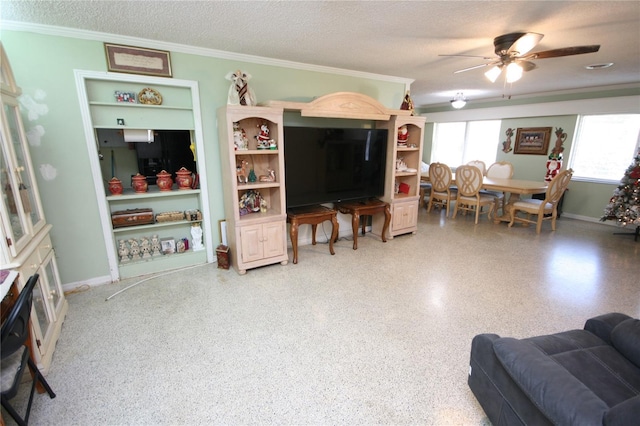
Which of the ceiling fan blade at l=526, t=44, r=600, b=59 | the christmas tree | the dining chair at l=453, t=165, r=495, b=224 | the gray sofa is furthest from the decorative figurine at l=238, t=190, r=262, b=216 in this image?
the christmas tree

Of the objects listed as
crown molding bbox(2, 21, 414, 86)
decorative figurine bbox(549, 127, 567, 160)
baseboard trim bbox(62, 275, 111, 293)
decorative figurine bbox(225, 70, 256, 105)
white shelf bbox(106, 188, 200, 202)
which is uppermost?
crown molding bbox(2, 21, 414, 86)

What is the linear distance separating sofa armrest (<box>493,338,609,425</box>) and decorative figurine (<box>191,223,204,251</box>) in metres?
3.00

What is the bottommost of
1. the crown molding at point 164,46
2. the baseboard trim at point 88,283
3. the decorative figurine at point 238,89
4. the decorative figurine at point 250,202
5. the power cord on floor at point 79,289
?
the power cord on floor at point 79,289

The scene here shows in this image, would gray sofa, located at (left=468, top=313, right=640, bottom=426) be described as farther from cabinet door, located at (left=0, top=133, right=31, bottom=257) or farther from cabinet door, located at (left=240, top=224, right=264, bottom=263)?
cabinet door, located at (left=0, top=133, right=31, bottom=257)

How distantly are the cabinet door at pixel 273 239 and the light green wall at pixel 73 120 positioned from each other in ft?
2.11

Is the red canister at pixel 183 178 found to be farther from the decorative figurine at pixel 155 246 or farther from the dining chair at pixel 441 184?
the dining chair at pixel 441 184

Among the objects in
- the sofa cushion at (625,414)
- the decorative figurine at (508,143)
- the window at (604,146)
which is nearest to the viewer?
the sofa cushion at (625,414)

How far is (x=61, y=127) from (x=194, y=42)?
139 centimetres

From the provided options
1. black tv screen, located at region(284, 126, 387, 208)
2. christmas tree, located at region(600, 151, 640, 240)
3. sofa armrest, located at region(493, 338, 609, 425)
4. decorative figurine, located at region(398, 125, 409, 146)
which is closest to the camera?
sofa armrest, located at region(493, 338, 609, 425)

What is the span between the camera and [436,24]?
2.27m

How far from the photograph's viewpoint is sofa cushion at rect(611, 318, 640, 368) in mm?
1399

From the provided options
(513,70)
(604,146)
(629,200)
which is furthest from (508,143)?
(513,70)

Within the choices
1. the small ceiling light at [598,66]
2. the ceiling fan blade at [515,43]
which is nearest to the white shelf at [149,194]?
the ceiling fan blade at [515,43]

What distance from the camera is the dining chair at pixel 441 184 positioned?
18.0 ft
